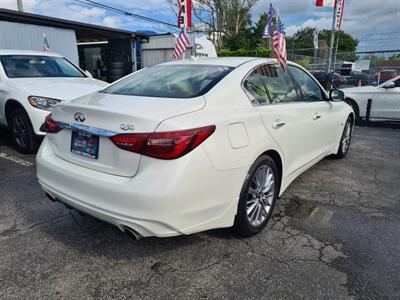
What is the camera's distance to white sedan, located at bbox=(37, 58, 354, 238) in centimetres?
220

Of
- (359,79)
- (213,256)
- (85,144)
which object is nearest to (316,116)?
(213,256)

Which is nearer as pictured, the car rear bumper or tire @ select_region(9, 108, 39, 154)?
the car rear bumper

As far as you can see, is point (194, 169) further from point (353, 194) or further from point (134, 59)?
point (134, 59)

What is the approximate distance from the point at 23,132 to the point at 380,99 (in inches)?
325

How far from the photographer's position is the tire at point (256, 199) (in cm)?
269

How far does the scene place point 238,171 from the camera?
8.27 ft

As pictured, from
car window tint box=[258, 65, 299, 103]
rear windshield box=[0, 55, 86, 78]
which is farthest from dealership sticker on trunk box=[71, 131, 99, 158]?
rear windshield box=[0, 55, 86, 78]

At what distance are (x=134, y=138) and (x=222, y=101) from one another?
0.78m

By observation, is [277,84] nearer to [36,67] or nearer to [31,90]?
[31,90]

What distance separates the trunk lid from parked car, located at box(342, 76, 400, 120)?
784 cm

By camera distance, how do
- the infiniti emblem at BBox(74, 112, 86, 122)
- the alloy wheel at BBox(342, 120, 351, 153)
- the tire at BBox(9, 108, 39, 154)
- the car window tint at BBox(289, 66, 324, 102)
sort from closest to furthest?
the infiniti emblem at BBox(74, 112, 86, 122), the car window tint at BBox(289, 66, 324, 102), the tire at BBox(9, 108, 39, 154), the alloy wheel at BBox(342, 120, 351, 153)

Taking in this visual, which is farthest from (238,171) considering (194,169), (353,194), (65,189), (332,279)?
(353,194)

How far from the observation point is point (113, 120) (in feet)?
7.66

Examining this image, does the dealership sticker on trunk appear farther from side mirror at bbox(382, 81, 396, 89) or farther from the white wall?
the white wall
